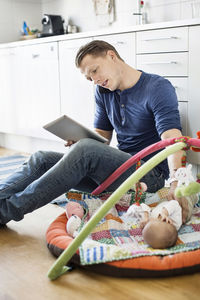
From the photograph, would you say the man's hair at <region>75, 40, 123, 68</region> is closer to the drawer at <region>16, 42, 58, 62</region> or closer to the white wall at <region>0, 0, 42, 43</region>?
the drawer at <region>16, 42, 58, 62</region>

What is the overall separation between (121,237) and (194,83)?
1135mm

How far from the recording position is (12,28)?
14.3 feet

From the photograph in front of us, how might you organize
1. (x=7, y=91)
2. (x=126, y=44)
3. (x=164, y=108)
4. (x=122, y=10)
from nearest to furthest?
(x=164, y=108) < (x=126, y=44) < (x=122, y=10) < (x=7, y=91)

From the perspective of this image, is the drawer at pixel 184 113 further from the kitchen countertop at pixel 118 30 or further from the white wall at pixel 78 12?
the white wall at pixel 78 12

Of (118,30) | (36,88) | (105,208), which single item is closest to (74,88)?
(36,88)

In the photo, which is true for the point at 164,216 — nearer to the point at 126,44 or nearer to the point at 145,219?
the point at 145,219

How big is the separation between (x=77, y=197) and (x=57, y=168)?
0.94 feet

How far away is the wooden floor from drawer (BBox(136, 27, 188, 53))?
4.74ft

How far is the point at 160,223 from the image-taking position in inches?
63.8

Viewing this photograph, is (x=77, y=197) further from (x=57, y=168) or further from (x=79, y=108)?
(x=79, y=108)

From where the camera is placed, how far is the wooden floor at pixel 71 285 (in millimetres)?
1430

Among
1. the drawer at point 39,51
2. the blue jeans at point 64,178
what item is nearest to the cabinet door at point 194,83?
the blue jeans at point 64,178

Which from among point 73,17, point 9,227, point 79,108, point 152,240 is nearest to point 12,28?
point 73,17

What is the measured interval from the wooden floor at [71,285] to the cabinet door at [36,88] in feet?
6.54
